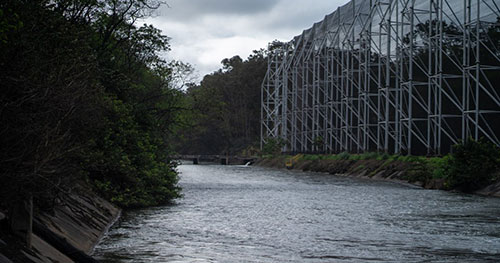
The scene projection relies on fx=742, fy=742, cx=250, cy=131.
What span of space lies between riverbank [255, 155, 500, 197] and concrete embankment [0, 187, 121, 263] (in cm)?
2025

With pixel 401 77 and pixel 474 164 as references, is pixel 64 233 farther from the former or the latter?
pixel 401 77

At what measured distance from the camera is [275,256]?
13.7 metres

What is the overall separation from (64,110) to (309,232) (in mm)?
9505

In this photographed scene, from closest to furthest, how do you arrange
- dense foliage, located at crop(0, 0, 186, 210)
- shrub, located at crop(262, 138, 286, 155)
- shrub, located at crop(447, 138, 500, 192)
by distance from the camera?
dense foliage, located at crop(0, 0, 186, 210) < shrub, located at crop(447, 138, 500, 192) < shrub, located at crop(262, 138, 286, 155)

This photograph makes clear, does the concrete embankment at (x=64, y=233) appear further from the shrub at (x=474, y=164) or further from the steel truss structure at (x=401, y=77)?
the steel truss structure at (x=401, y=77)

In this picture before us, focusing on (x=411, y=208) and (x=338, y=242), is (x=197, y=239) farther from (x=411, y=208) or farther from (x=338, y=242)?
(x=411, y=208)

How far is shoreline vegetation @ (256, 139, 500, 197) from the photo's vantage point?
34.2 m

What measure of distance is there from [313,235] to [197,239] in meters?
2.76

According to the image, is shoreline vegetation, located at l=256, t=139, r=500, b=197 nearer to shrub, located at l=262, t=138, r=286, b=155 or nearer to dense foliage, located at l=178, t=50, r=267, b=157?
shrub, located at l=262, t=138, r=286, b=155

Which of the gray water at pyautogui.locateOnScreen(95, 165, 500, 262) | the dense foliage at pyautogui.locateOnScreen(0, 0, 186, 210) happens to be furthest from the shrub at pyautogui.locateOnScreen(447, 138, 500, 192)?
the dense foliage at pyautogui.locateOnScreen(0, 0, 186, 210)

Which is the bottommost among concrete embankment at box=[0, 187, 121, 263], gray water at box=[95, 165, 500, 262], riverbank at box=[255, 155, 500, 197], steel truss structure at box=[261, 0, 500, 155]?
gray water at box=[95, 165, 500, 262]

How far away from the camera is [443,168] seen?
3834 cm

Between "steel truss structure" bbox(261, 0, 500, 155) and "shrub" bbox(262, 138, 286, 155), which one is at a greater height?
"steel truss structure" bbox(261, 0, 500, 155)

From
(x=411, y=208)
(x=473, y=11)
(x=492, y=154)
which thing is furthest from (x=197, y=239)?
(x=473, y=11)
